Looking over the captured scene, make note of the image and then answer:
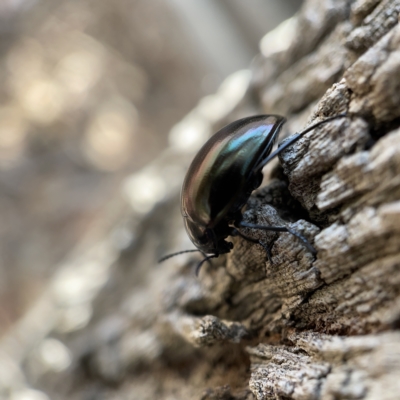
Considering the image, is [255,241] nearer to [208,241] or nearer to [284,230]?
[284,230]

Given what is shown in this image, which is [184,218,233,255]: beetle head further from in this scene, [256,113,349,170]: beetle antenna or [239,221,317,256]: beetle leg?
[256,113,349,170]: beetle antenna

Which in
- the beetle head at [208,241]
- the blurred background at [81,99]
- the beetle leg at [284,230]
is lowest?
the beetle leg at [284,230]

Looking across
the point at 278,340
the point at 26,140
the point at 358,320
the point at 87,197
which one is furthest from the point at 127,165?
the point at 358,320

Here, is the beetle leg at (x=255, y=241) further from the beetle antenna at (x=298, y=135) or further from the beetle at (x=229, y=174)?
the beetle antenna at (x=298, y=135)

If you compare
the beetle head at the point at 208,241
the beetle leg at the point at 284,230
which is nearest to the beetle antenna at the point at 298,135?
the beetle leg at the point at 284,230

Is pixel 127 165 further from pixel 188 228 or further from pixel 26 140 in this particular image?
pixel 188 228
